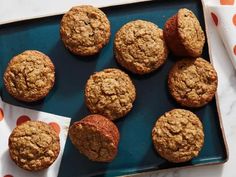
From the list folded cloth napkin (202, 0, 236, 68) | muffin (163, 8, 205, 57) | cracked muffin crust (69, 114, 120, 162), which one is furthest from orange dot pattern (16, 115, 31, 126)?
folded cloth napkin (202, 0, 236, 68)

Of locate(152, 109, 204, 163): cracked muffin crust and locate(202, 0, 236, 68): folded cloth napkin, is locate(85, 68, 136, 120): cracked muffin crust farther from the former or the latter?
locate(202, 0, 236, 68): folded cloth napkin

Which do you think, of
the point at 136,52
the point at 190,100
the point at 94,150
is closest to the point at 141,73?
the point at 136,52

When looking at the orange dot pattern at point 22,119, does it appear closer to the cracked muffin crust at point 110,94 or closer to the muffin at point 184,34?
the cracked muffin crust at point 110,94

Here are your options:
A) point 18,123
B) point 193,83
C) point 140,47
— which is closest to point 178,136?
point 193,83

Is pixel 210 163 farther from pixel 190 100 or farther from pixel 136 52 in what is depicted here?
pixel 136 52

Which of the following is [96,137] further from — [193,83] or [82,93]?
[193,83]

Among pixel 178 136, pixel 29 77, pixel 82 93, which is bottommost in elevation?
pixel 178 136

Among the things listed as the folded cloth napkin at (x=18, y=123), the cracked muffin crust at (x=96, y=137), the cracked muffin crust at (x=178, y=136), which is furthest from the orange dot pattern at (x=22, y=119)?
the cracked muffin crust at (x=178, y=136)
